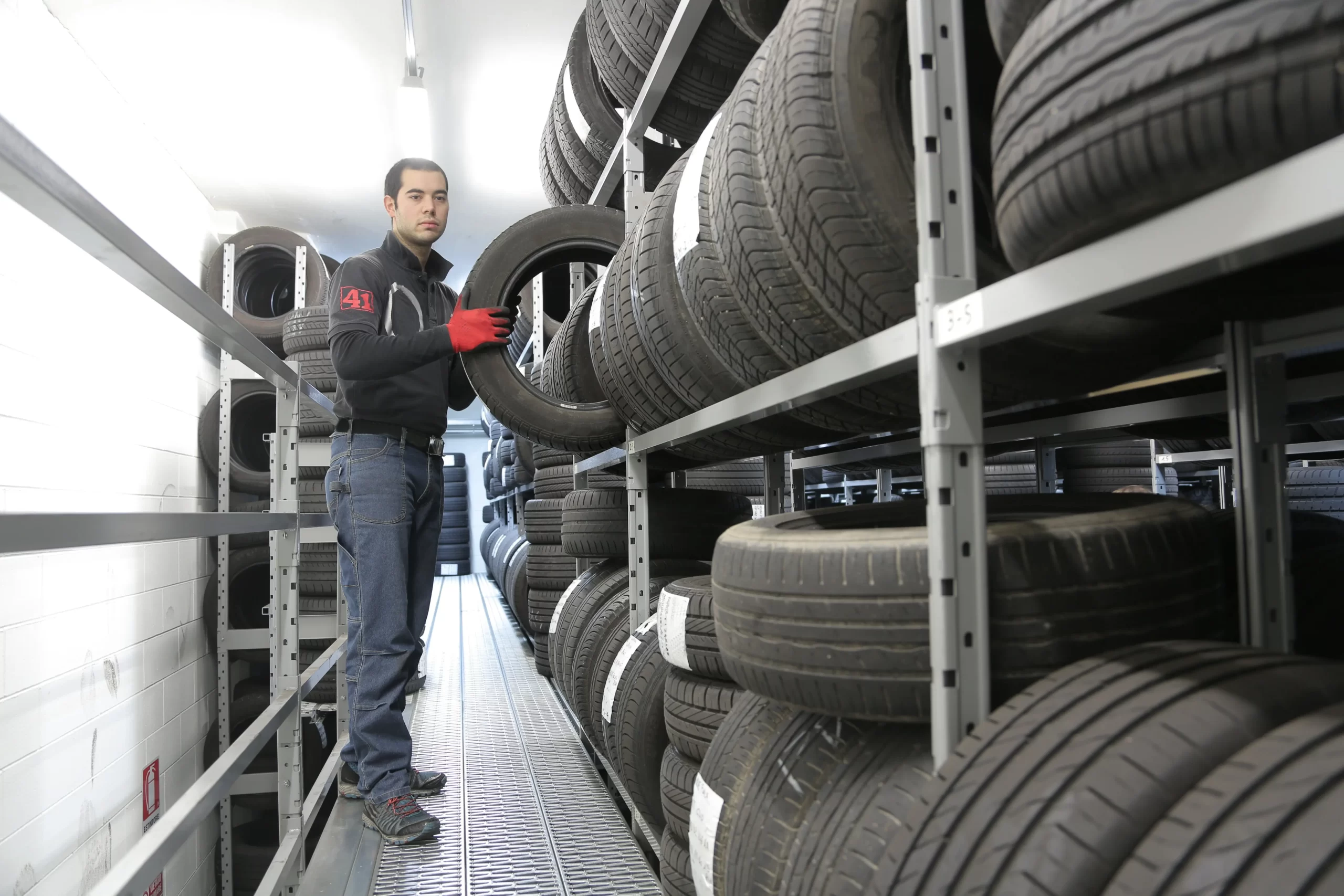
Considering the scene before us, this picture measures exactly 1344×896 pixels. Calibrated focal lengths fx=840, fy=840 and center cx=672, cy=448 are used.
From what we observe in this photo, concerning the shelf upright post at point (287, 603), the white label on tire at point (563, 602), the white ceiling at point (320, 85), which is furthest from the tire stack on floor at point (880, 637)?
the white ceiling at point (320, 85)

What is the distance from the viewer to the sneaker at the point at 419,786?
8.29 feet

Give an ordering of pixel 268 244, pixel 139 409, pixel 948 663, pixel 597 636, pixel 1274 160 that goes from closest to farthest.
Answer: pixel 1274 160, pixel 948 663, pixel 597 636, pixel 139 409, pixel 268 244

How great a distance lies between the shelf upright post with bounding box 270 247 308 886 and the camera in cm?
220

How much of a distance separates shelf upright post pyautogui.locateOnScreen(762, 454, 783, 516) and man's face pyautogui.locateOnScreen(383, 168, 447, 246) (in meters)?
1.29

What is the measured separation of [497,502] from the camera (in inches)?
443

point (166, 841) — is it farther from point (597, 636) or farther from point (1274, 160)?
point (1274, 160)

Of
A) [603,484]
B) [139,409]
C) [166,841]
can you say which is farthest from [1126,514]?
[139,409]

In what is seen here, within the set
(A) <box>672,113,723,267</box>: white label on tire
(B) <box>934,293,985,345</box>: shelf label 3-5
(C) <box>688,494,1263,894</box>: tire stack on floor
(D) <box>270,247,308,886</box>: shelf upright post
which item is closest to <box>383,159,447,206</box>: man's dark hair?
(D) <box>270,247,308,886</box>: shelf upright post

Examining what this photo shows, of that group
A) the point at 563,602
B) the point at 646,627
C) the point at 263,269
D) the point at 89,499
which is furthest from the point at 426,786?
the point at 263,269

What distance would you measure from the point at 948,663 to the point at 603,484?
3070 millimetres

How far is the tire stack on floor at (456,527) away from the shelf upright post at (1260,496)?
13.3m

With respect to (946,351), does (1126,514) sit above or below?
below

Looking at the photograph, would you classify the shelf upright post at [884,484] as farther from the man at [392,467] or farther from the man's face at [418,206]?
the man's face at [418,206]

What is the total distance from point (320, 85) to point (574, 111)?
1.91 meters
